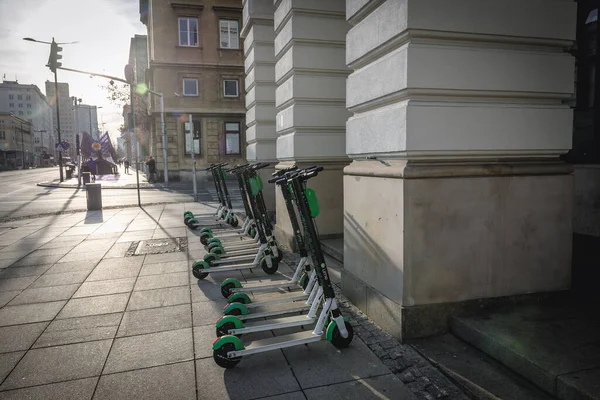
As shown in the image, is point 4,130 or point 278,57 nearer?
point 278,57

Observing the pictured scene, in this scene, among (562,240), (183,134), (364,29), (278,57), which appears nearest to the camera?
(562,240)

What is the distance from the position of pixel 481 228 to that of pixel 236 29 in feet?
98.6

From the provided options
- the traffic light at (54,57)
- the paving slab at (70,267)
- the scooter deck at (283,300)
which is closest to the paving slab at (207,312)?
the scooter deck at (283,300)

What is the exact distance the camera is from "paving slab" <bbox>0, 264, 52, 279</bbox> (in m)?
5.89

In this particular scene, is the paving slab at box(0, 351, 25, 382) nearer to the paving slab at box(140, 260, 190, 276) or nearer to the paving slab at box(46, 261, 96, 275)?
the paving slab at box(140, 260, 190, 276)

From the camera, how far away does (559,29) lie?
12.1ft

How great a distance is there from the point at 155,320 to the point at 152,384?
1.22 meters

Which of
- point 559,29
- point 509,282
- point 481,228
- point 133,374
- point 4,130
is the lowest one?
point 133,374

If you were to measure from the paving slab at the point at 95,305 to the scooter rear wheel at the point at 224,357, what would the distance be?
1.89 metres

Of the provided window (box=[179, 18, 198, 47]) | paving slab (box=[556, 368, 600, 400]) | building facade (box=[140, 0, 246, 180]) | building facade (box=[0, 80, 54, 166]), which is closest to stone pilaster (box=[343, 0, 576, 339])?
paving slab (box=[556, 368, 600, 400])

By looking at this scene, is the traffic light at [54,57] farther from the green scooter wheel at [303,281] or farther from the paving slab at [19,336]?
the green scooter wheel at [303,281]

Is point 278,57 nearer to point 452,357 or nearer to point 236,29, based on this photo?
point 452,357

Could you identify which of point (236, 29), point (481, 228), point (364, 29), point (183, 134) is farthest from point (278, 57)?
point (236, 29)

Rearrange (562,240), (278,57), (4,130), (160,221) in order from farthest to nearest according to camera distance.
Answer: (4,130)
(160,221)
(278,57)
(562,240)
